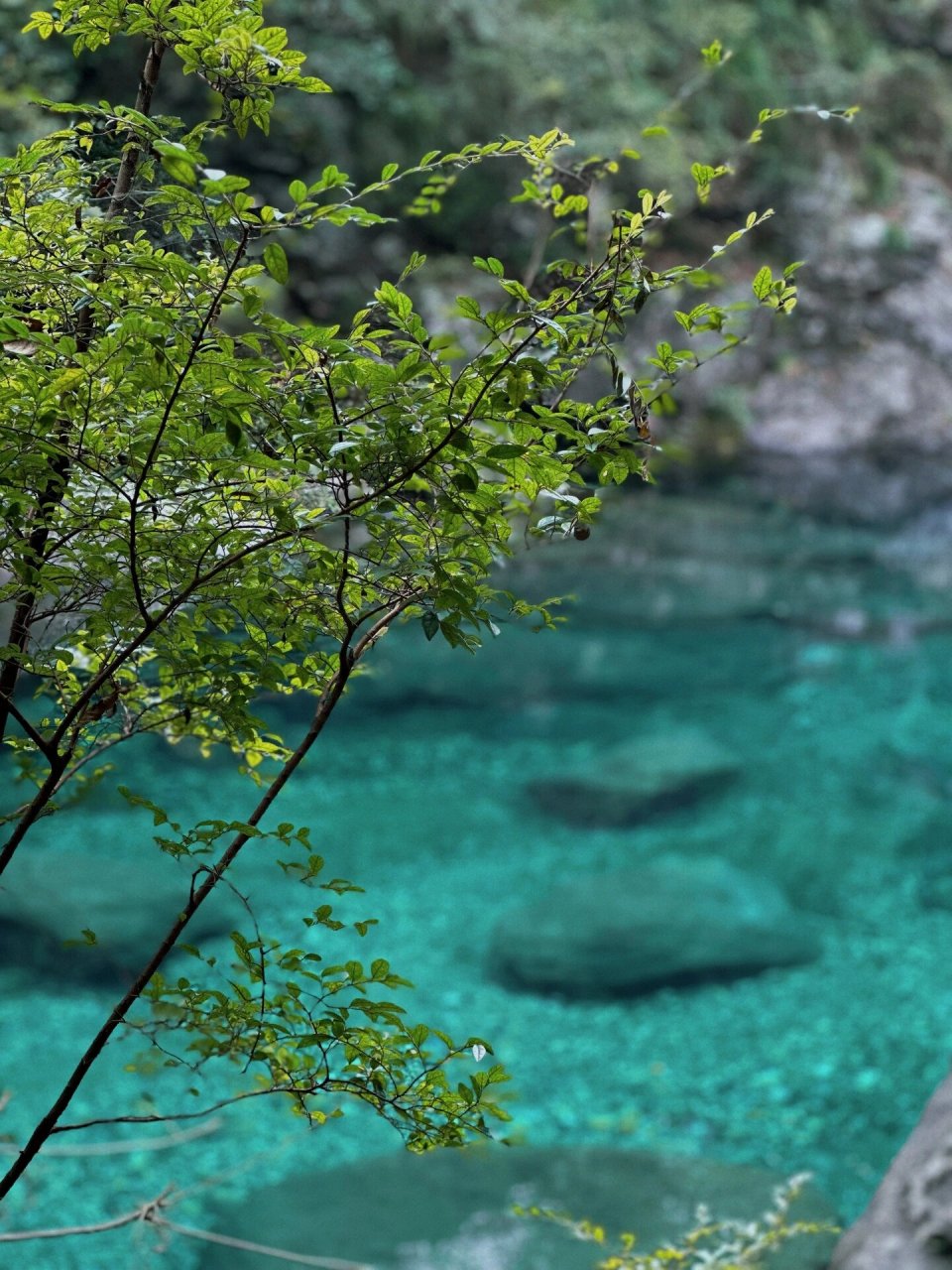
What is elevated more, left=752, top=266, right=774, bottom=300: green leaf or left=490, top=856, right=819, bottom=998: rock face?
left=490, top=856, right=819, bottom=998: rock face

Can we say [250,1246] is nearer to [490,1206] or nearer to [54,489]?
[54,489]

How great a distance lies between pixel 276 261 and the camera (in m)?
0.92

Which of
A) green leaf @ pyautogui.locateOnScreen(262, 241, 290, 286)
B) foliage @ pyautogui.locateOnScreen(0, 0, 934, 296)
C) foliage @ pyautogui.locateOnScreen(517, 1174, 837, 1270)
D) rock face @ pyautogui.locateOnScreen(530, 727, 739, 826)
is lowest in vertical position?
foliage @ pyautogui.locateOnScreen(517, 1174, 837, 1270)

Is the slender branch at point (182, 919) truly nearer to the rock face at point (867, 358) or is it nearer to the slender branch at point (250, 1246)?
the slender branch at point (250, 1246)

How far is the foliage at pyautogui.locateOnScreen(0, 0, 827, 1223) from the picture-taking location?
1065mm

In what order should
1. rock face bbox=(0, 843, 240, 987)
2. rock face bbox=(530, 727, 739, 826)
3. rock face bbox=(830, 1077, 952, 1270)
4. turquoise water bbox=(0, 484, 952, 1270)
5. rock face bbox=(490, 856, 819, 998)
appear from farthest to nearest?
rock face bbox=(530, 727, 739, 826) < rock face bbox=(490, 856, 819, 998) < rock face bbox=(0, 843, 240, 987) < turquoise water bbox=(0, 484, 952, 1270) < rock face bbox=(830, 1077, 952, 1270)

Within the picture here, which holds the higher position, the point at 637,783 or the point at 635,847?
the point at 637,783

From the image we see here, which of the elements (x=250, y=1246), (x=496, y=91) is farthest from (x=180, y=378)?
(x=496, y=91)

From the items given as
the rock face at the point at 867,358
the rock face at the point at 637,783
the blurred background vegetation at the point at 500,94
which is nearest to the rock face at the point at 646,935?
the rock face at the point at 637,783

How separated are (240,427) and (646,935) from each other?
14.6ft

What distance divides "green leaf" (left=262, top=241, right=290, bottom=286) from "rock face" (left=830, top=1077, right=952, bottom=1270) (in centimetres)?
267

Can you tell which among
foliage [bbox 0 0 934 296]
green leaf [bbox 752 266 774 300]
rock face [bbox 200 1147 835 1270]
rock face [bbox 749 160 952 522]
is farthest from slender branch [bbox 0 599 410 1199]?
rock face [bbox 749 160 952 522]

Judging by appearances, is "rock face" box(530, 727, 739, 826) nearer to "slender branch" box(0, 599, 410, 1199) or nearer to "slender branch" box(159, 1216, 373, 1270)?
"slender branch" box(159, 1216, 373, 1270)

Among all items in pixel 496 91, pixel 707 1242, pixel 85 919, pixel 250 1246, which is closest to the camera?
pixel 250 1246
